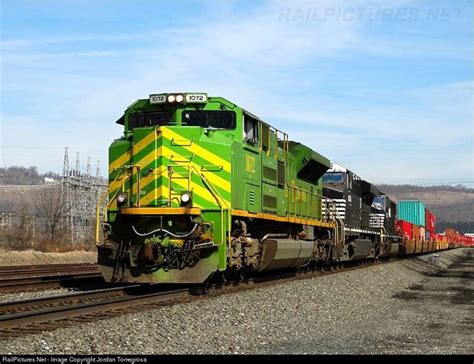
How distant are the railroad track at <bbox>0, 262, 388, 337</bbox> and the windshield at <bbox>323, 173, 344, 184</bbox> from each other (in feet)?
31.9

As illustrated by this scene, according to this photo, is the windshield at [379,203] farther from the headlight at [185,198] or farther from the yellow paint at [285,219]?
the headlight at [185,198]

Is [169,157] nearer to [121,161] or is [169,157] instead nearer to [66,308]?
[121,161]

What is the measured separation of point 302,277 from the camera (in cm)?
1727

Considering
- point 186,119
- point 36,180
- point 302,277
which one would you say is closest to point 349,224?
point 302,277

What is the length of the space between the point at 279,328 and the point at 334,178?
51.1 ft

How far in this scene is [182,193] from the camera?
37.8 ft

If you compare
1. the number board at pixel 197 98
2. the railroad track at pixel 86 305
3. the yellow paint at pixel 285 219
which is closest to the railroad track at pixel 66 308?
the railroad track at pixel 86 305

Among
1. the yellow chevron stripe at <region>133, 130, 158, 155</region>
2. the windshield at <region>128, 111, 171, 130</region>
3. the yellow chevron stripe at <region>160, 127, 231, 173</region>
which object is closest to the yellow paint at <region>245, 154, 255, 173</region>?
the yellow chevron stripe at <region>160, 127, 231, 173</region>

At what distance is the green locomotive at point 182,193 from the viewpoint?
11242 millimetres

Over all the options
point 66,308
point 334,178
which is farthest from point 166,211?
point 334,178

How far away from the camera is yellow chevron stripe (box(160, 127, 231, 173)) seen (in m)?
11.8

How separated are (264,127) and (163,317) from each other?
21.2 ft
